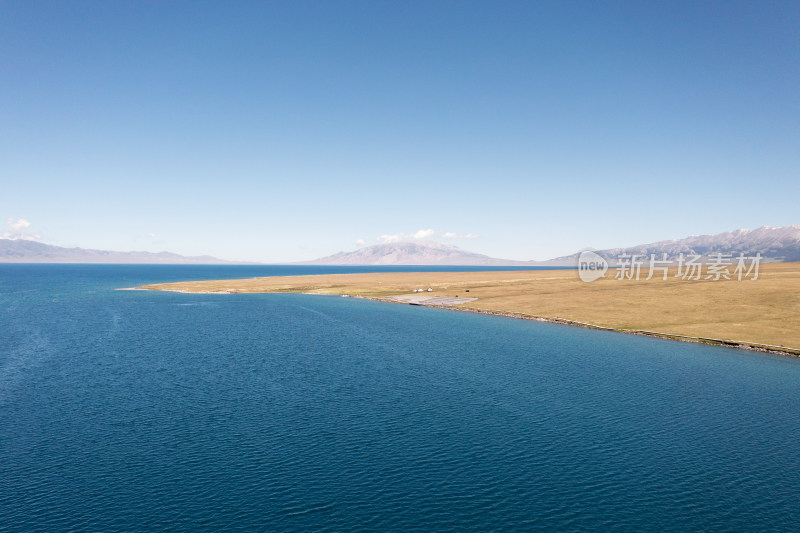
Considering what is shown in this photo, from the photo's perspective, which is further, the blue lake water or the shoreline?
the shoreline

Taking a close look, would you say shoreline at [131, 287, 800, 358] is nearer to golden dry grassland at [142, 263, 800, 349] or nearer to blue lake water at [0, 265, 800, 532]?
golden dry grassland at [142, 263, 800, 349]

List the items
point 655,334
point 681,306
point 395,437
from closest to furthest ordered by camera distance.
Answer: point 395,437, point 655,334, point 681,306

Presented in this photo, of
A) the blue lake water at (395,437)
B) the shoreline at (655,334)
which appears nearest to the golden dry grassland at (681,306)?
the shoreline at (655,334)

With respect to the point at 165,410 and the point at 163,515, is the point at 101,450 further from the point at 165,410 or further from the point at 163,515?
the point at 163,515

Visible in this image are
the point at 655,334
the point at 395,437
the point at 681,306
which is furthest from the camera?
the point at 681,306

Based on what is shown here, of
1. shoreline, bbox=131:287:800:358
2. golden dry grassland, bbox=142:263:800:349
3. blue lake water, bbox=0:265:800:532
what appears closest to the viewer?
blue lake water, bbox=0:265:800:532

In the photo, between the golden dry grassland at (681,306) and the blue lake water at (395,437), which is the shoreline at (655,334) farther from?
the blue lake water at (395,437)

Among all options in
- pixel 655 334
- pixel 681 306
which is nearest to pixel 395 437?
pixel 655 334

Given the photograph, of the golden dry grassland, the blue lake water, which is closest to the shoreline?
the golden dry grassland

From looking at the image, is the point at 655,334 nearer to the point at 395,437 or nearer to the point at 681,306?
the point at 681,306
